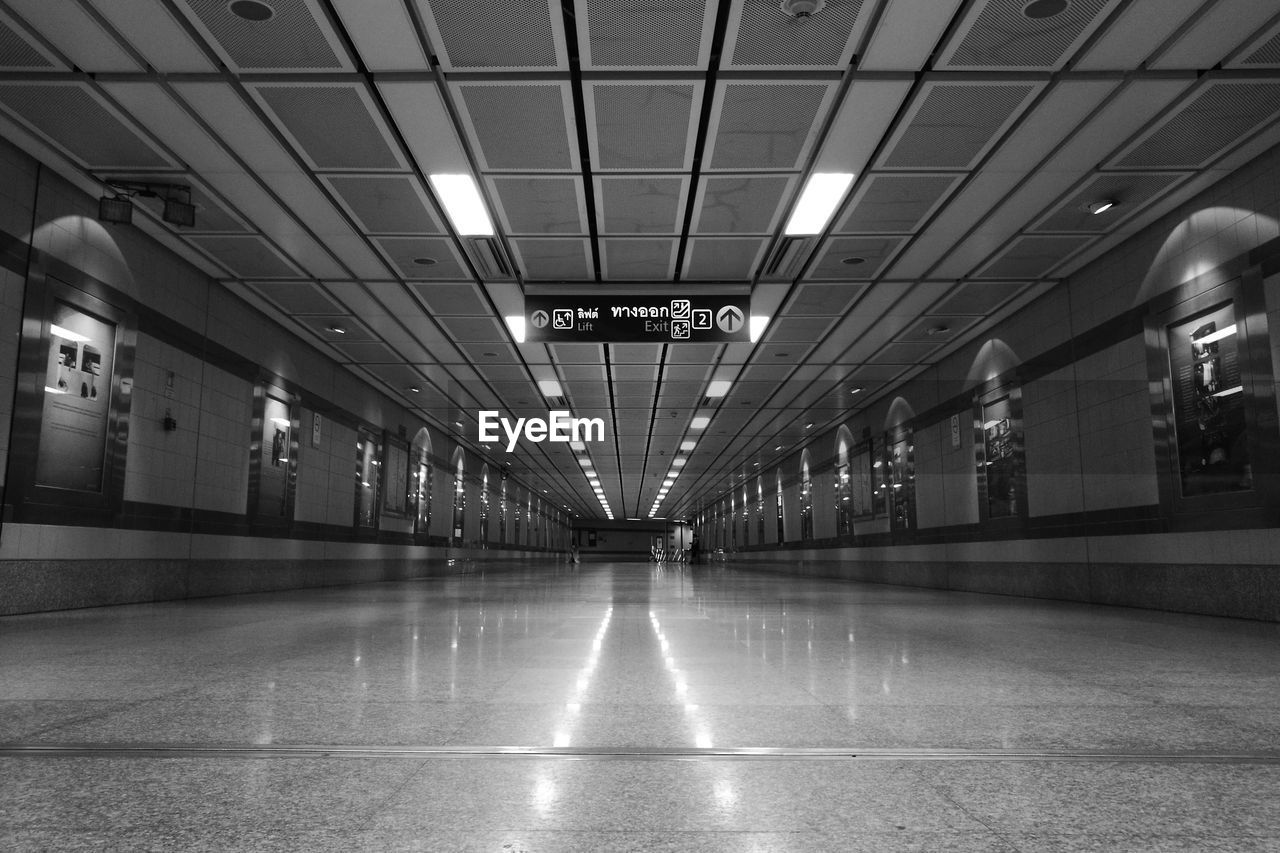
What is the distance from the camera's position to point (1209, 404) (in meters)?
8.91

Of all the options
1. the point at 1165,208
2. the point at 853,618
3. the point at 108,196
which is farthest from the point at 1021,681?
the point at 108,196

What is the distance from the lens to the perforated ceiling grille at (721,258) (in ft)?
32.4

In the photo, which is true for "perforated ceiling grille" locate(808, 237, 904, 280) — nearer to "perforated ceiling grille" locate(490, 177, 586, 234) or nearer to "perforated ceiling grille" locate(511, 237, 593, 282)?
"perforated ceiling grille" locate(511, 237, 593, 282)

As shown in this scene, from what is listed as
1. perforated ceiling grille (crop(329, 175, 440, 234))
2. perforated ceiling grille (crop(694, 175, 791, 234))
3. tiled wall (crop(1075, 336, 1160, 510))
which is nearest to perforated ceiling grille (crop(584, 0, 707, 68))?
perforated ceiling grille (crop(694, 175, 791, 234))

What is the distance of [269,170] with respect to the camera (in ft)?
27.1

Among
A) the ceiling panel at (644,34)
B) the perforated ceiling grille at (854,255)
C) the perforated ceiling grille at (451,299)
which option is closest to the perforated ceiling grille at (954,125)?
the perforated ceiling grille at (854,255)

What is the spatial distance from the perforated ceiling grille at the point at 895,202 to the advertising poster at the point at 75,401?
844 centimetres

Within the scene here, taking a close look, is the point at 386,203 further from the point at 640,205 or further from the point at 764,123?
the point at 764,123

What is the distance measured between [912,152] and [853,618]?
4919 millimetres

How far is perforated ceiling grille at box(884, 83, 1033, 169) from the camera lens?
682 centimetres

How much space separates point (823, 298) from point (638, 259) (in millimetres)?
3124

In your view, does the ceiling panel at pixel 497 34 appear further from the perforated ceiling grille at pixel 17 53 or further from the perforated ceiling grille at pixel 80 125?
the perforated ceiling grille at pixel 80 125

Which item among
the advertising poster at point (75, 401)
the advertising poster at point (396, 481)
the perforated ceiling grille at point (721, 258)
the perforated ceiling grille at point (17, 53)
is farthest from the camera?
the advertising poster at point (396, 481)

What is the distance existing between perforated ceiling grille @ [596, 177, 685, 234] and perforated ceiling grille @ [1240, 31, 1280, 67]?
4.65 meters
